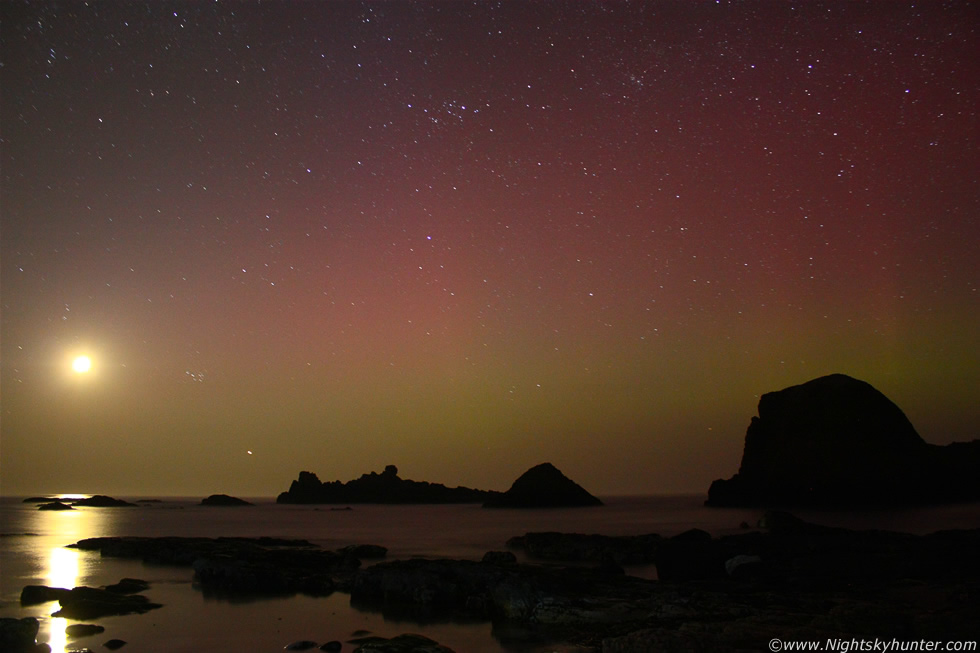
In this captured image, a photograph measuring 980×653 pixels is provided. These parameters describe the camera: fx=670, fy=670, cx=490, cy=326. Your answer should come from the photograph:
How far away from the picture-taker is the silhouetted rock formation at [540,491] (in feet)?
513

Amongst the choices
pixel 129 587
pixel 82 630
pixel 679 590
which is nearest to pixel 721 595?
pixel 679 590

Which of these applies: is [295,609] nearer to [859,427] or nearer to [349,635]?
[349,635]

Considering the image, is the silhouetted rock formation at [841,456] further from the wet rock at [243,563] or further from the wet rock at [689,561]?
the wet rock at [243,563]

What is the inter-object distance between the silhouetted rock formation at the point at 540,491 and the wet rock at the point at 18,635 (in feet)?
476

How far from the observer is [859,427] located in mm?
108438

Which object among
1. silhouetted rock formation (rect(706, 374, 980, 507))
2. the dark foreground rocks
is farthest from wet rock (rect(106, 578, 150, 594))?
silhouetted rock formation (rect(706, 374, 980, 507))

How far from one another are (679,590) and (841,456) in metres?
102

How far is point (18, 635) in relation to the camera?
13.9 metres

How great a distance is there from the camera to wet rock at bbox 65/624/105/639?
1566cm

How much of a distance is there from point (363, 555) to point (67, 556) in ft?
58.1

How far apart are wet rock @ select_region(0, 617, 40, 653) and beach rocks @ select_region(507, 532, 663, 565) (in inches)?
901

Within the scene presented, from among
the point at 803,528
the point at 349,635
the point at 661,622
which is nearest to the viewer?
the point at 661,622

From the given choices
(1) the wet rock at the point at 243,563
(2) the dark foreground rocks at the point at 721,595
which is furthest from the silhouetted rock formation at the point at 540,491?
(2) the dark foreground rocks at the point at 721,595

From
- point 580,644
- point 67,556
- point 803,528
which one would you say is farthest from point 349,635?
point 67,556
